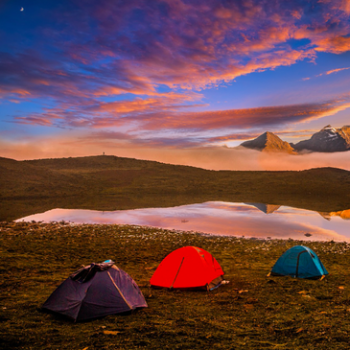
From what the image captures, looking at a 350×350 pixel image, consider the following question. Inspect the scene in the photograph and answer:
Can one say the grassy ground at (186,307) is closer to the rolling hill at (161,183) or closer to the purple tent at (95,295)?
the purple tent at (95,295)

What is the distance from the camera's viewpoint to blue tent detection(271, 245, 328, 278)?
43.7 feet

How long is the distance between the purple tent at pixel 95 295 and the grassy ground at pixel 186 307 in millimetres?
274

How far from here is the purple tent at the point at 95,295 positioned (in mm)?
9055

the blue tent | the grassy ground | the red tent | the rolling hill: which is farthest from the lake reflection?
the rolling hill

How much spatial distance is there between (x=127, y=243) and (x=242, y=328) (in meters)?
13.0

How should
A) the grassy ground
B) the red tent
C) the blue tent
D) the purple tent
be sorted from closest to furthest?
the grassy ground, the purple tent, the red tent, the blue tent

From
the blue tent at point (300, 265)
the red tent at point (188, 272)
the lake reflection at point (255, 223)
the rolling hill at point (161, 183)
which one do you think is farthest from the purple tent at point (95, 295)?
the rolling hill at point (161, 183)

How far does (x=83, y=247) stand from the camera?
1891 centimetres

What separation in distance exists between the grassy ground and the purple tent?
274 mm

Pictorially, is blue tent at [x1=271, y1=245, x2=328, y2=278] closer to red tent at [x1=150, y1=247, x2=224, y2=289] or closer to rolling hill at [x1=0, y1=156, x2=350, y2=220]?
red tent at [x1=150, y1=247, x2=224, y2=289]

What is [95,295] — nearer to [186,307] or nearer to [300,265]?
[186,307]

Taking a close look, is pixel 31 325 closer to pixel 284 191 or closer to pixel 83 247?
pixel 83 247

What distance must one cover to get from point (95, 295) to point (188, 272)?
417cm

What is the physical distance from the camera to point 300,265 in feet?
44.4
